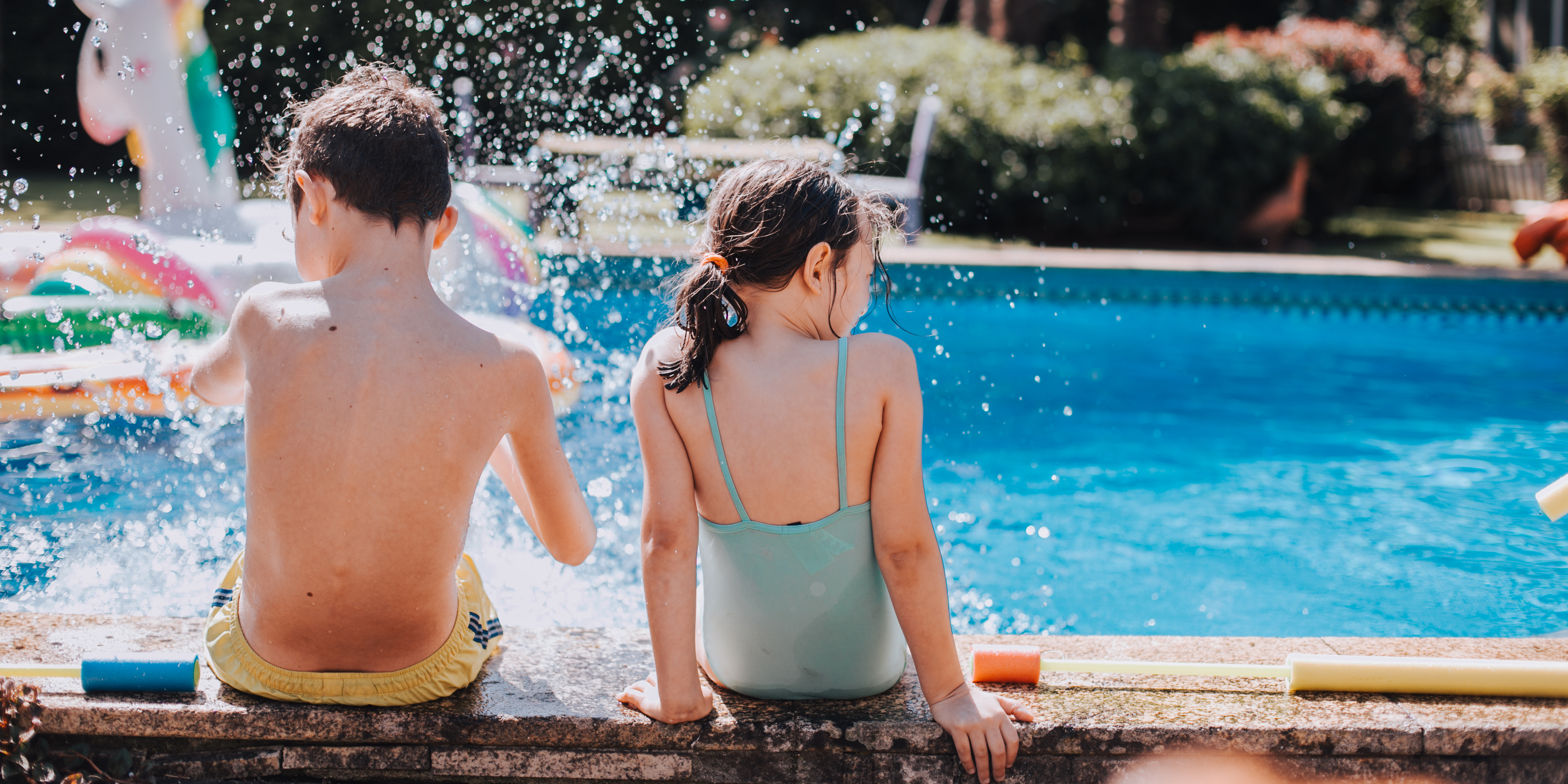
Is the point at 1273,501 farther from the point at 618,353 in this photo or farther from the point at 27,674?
the point at 27,674

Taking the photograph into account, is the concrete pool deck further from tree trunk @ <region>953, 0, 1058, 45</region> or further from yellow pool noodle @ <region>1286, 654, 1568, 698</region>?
tree trunk @ <region>953, 0, 1058, 45</region>

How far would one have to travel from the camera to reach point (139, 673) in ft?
6.42

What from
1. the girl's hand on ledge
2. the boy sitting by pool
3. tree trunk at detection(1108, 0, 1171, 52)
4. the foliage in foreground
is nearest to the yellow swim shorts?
the boy sitting by pool

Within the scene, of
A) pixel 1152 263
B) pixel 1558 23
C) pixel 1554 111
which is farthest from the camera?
pixel 1558 23

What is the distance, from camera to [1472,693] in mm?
2039

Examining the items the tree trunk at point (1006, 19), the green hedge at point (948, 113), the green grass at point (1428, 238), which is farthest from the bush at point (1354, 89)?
the green hedge at point (948, 113)

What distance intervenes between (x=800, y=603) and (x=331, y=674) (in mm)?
800

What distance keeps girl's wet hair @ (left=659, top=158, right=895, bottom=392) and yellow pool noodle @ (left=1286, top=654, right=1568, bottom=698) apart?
1.11 m

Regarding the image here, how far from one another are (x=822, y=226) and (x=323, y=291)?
2.55ft

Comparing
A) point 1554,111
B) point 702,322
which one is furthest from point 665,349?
point 1554,111

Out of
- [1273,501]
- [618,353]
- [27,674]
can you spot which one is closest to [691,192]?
[618,353]

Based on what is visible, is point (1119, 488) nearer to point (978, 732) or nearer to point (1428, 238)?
point (978, 732)

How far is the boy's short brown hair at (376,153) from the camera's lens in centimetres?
176

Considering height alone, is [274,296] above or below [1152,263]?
above
